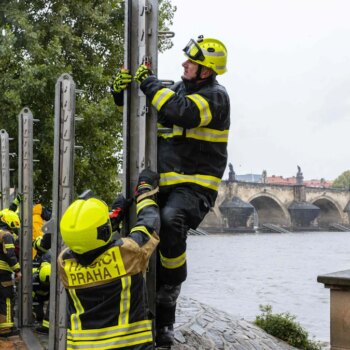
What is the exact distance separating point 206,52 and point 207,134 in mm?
482

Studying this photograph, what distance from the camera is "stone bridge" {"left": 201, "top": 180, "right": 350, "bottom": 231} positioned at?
260 feet

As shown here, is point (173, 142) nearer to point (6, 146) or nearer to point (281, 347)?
point (281, 347)

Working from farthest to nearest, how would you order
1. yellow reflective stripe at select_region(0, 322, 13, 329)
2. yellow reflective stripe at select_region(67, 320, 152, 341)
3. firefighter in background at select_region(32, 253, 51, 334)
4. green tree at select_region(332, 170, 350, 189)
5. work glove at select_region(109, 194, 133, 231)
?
green tree at select_region(332, 170, 350, 189), firefighter in background at select_region(32, 253, 51, 334), yellow reflective stripe at select_region(0, 322, 13, 329), work glove at select_region(109, 194, 133, 231), yellow reflective stripe at select_region(67, 320, 152, 341)

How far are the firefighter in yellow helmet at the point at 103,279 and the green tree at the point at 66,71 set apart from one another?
1171 cm

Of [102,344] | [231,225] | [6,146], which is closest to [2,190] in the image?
[6,146]

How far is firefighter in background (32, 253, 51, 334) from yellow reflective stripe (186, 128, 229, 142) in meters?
4.79

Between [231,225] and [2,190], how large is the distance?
70643mm

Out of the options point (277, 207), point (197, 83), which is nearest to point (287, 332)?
point (197, 83)

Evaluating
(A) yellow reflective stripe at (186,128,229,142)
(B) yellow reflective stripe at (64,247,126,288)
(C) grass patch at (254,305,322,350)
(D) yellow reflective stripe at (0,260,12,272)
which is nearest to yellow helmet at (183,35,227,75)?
(A) yellow reflective stripe at (186,128,229,142)

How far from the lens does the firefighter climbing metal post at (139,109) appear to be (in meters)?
4.16

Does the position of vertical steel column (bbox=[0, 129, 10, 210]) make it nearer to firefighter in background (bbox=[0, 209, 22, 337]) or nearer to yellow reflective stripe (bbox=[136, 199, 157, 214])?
firefighter in background (bbox=[0, 209, 22, 337])

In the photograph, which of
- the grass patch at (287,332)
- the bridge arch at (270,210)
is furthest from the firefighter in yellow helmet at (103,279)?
the bridge arch at (270,210)

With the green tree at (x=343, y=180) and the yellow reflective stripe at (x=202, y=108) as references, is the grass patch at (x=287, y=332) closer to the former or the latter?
the yellow reflective stripe at (x=202, y=108)

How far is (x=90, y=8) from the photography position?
1738 centimetres
